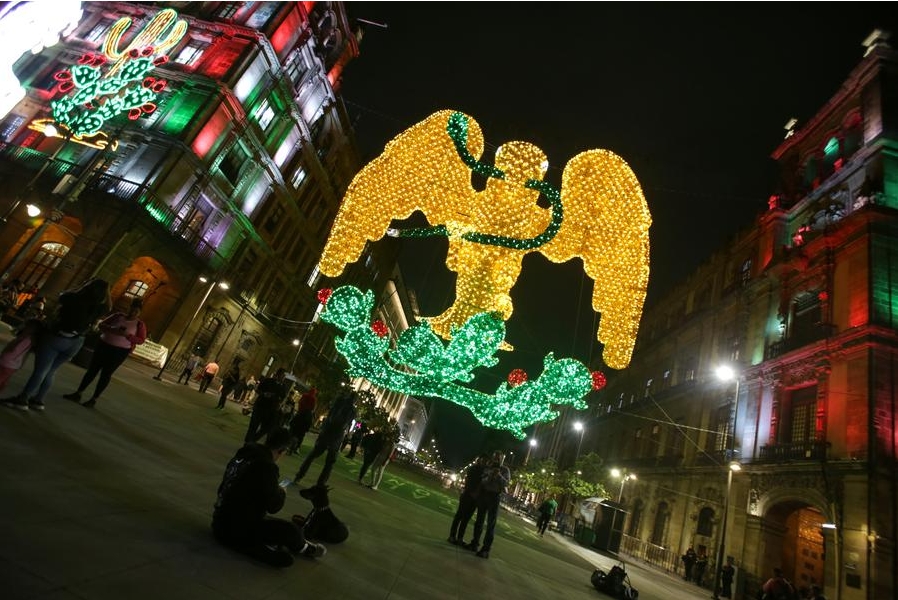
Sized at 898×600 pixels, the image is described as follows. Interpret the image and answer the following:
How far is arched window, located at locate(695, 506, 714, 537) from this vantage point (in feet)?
69.4

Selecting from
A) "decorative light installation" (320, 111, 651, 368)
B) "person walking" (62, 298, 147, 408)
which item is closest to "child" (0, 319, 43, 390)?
"person walking" (62, 298, 147, 408)

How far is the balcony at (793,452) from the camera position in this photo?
54.3 ft

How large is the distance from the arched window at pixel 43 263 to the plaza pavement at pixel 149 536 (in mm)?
18487

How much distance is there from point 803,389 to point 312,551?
22.1 m

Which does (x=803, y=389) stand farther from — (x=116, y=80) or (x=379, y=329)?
(x=116, y=80)

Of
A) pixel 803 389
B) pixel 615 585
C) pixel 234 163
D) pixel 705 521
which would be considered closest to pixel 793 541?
pixel 705 521

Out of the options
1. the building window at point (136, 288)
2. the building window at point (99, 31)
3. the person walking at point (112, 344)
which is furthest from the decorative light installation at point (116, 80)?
the person walking at point (112, 344)

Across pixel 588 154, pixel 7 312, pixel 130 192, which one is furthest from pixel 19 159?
pixel 588 154

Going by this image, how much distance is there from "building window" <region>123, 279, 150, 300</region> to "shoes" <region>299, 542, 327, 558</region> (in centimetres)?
2347

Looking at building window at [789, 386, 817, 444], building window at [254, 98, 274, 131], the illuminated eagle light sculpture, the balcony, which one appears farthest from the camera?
building window at [254, 98, 274, 131]

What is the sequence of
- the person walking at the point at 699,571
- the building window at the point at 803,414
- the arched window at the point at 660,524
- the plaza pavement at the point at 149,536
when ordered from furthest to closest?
A: the arched window at the point at 660,524 < the person walking at the point at 699,571 < the building window at the point at 803,414 < the plaza pavement at the point at 149,536

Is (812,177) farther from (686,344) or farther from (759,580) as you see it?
(759,580)

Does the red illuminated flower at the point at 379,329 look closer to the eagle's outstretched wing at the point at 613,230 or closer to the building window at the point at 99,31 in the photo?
the eagle's outstretched wing at the point at 613,230

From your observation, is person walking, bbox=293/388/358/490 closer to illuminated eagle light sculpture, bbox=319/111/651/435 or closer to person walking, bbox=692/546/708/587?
illuminated eagle light sculpture, bbox=319/111/651/435
